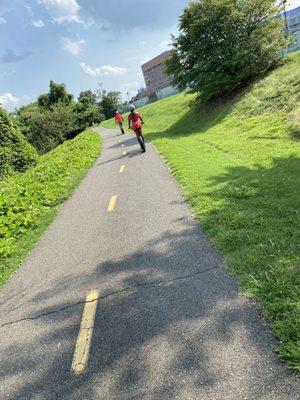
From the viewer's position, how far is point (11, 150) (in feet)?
75.8

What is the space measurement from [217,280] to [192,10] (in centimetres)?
2473

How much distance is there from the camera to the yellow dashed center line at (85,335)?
3.58 meters

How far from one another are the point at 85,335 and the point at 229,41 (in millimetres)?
24250

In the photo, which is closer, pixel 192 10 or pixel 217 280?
pixel 217 280

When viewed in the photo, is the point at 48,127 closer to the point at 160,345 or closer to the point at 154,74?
the point at 160,345

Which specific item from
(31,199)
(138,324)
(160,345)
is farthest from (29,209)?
(160,345)

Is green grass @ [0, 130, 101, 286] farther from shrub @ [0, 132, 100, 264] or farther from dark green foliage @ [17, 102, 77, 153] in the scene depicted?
dark green foliage @ [17, 102, 77, 153]

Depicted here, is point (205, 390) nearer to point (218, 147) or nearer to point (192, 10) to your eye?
point (218, 147)

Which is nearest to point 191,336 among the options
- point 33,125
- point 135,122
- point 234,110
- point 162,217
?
point 162,217

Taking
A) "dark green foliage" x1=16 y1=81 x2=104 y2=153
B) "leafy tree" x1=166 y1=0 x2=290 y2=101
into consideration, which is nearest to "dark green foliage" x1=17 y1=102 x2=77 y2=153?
"dark green foliage" x1=16 y1=81 x2=104 y2=153

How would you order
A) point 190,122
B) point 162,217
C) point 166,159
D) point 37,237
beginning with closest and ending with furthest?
point 162,217
point 37,237
point 166,159
point 190,122

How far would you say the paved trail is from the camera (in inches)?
120

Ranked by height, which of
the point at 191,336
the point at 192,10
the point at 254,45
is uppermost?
the point at 192,10

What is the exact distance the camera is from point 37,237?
332 inches
